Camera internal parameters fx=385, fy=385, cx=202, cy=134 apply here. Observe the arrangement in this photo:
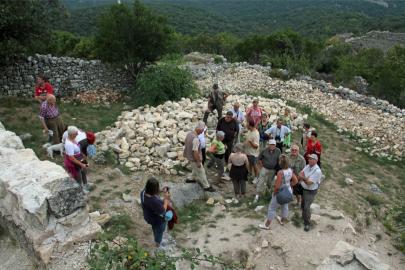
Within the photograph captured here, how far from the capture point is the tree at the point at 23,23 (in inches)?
489

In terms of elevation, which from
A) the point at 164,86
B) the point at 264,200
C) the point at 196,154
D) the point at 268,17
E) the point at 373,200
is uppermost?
the point at 196,154

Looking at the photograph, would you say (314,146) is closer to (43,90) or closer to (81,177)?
(81,177)

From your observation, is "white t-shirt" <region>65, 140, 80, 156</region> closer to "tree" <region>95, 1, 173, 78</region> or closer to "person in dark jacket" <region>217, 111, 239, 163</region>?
"person in dark jacket" <region>217, 111, 239, 163</region>

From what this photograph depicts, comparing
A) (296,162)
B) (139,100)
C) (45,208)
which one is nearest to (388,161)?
(296,162)

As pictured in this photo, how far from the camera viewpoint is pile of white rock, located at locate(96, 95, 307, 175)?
9219mm

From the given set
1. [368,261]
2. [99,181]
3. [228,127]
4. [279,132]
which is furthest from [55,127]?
[368,261]

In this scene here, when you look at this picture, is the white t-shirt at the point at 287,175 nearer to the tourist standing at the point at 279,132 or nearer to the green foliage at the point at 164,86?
the tourist standing at the point at 279,132

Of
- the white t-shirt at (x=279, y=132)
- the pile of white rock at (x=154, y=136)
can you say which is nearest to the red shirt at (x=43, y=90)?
the pile of white rock at (x=154, y=136)

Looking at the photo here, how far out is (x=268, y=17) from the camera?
110 m

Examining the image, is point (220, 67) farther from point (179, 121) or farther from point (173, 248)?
point (173, 248)

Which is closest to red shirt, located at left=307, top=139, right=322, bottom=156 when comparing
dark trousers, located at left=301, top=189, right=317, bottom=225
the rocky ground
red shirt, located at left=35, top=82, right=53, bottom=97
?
the rocky ground

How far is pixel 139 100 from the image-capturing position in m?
14.9

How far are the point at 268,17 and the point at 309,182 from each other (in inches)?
4318

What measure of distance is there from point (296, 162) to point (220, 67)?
15.8m
